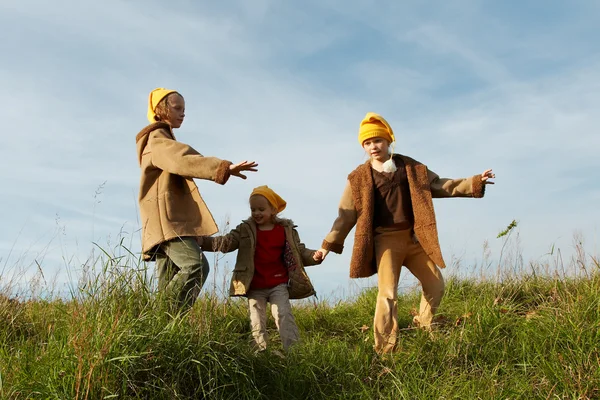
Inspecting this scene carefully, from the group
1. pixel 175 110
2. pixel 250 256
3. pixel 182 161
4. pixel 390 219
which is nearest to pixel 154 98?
pixel 175 110

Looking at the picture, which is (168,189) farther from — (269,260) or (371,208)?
(371,208)

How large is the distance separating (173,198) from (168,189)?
0.09m

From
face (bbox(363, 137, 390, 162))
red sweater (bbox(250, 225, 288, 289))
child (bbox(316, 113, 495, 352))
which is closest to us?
child (bbox(316, 113, 495, 352))

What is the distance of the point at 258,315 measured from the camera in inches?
223

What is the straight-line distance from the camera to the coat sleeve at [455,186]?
5816 millimetres

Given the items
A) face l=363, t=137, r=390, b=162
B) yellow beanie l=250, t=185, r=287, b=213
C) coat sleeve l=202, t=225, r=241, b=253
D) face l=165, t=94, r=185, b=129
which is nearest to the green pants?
coat sleeve l=202, t=225, r=241, b=253

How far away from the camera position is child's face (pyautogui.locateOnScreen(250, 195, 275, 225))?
595cm

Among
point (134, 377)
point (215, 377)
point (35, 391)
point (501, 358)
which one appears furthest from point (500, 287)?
point (35, 391)

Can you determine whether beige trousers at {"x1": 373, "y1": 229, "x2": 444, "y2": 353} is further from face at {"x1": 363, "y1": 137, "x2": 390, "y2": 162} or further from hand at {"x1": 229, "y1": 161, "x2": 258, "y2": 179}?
hand at {"x1": 229, "y1": 161, "x2": 258, "y2": 179}

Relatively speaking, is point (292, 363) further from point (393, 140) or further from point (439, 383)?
point (393, 140)

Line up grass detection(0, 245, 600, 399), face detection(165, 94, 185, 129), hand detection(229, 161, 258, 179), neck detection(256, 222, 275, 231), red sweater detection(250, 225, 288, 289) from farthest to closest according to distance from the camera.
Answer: neck detection(256, 222, 275, 231), red sweater detection(250, 225, 288, 289), face detection(165, 94, 185, 129), hand detection(229, 161, 258, 179), grass detection(0, 245, 600, 399)

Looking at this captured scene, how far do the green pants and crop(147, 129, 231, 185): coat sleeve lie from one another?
580mm

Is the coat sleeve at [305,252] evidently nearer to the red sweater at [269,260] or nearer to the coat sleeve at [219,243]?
the red sweater at [269,260]

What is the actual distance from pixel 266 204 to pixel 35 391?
281 cm
